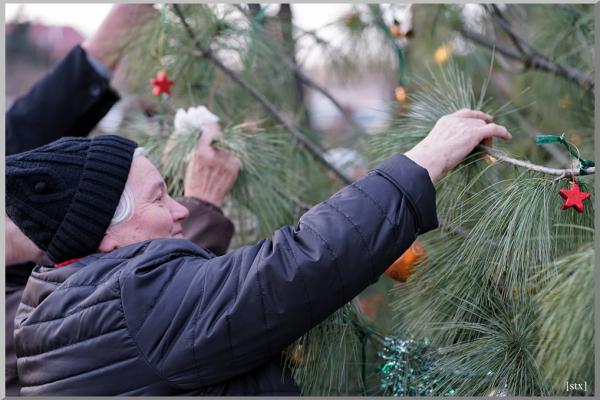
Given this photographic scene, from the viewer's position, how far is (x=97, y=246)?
0.93 metres

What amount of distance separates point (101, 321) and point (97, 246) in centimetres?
16

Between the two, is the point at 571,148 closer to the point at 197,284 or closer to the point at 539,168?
the point at 539,168

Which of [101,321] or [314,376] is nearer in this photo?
[101,321]

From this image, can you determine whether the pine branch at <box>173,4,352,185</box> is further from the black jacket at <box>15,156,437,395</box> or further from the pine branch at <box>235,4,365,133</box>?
the black jacket at <box>15,156,437,395</box>

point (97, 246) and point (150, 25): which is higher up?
point (150, 25)

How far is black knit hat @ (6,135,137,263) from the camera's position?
Answer: 898 mm

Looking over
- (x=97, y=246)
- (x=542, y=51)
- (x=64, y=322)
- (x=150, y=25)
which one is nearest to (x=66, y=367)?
(x=64, y=322)

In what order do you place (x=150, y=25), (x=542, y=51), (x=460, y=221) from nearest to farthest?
1. (x=460, y=221)
2. (x=150, y=25)
3. (x=542, y=51)

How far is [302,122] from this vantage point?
181 centimetres

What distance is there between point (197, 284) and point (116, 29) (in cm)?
89

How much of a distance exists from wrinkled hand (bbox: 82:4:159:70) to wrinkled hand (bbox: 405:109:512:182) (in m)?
0.85

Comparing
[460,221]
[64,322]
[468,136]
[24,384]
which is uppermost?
[468,136]

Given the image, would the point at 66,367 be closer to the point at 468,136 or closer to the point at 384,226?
the point at 384,226

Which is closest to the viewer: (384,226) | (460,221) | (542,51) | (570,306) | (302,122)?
(570,306)
